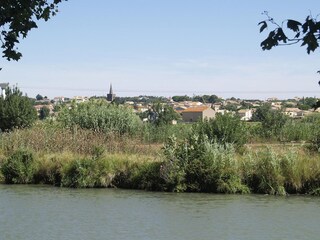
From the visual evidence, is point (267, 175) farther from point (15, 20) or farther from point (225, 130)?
point (15, 20)

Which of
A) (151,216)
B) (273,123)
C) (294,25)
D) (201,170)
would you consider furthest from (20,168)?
(294,25)

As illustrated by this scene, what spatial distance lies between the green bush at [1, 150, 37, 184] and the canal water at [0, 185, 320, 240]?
181cm

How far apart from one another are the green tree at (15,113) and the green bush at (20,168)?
1295 cm

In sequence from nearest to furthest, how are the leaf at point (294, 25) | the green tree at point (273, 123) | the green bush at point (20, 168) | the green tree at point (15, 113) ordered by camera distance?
1. the leaf at point (294, 25)
2. the green bush at point (20, 168)
3. the green tree at point (273, 123)
4. the green tree at point (15, 113)

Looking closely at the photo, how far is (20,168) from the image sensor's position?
18688 millimetres

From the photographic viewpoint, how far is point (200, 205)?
46.4 ft

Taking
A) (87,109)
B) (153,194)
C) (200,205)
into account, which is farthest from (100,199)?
(87,109)

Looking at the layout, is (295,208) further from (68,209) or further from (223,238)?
(68,209)

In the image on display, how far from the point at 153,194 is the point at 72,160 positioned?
3.65m

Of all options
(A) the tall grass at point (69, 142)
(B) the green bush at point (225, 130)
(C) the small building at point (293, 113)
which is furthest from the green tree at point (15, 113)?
(C) the small building at point (293, 113)

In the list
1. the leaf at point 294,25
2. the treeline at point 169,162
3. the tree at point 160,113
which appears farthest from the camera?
the tree at point 160,113

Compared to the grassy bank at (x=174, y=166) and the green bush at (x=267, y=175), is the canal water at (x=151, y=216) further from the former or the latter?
the grassy bank at (x=174, y=166)

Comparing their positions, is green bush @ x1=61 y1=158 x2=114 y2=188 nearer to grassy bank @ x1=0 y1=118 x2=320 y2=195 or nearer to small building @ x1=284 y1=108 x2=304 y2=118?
grassy bank @ x1=0 y1=118 x2=320 y2=195

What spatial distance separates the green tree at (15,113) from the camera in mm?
32156
